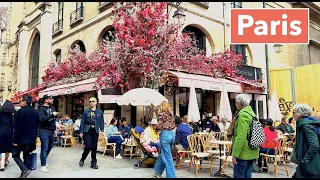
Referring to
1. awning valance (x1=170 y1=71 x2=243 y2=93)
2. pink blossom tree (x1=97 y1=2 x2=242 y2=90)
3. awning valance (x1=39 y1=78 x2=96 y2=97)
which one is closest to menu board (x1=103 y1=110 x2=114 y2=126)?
pink blossom tree (x1=97 y1=2 x2=242 y2=90)

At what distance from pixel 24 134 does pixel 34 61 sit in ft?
69.3

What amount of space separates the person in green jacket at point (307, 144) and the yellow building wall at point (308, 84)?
38.8 ft

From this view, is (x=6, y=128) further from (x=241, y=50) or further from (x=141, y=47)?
(x=241, y=50)

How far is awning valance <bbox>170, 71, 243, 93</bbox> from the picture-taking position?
10734 millimetres

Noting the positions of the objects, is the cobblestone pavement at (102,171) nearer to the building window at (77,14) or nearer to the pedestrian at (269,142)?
the pedestrian at (269,142)

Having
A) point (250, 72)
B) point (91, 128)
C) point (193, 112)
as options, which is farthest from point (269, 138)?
point (250, 72)

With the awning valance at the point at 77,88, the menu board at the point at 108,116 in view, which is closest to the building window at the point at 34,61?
the awning valance at the point at 77,88

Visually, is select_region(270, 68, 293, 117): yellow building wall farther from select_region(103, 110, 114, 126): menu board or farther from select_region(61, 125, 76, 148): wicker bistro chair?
select_region(61, 125, 76, 148): wicker bistro chair

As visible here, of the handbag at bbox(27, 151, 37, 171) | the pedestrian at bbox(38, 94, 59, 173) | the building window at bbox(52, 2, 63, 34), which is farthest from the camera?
the building window at bbox(52, 2, 63, 34)

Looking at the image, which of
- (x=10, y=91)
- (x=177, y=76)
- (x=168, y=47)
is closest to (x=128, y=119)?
(x=177, y=76)

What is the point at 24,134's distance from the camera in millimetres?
5836

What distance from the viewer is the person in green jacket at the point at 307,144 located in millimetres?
3818

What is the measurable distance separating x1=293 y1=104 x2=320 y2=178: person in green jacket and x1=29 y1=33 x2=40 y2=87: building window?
2345 centimetres

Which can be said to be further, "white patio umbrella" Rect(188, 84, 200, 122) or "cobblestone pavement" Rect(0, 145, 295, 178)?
"white patio umbrella" Rect(188, 84, 200, 122)
